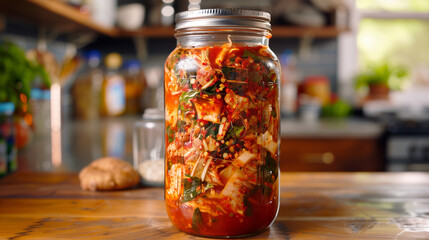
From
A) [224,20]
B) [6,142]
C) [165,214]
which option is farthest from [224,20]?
[6,142]

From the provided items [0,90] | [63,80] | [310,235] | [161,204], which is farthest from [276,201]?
[63,80]

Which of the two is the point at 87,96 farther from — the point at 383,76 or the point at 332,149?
the point at 383,76

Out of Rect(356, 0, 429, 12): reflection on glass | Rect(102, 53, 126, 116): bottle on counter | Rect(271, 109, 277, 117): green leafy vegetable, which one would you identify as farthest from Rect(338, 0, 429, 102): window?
Rect(271, 109, 277, 117): green leafy vegetable

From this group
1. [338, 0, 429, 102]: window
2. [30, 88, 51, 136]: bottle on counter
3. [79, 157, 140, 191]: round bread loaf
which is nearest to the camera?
[79, 157, 140, 191]: round bread loaf

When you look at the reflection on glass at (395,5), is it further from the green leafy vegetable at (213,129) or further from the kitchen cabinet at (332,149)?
the green leafy vegetable at (213,129)

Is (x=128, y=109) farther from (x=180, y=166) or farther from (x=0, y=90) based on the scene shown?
(x=180, y=166)

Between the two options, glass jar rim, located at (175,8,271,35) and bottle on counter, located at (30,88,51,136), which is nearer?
glass jar rim, located at (175,8,271,35)

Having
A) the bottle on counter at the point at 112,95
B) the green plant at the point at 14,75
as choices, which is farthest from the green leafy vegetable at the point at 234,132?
the bottle on counter at the point at 112,95

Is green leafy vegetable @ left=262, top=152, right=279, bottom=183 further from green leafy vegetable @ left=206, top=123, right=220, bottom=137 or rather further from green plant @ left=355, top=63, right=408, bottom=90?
green plant @ left=355, top=63, right=408, bottom=90
